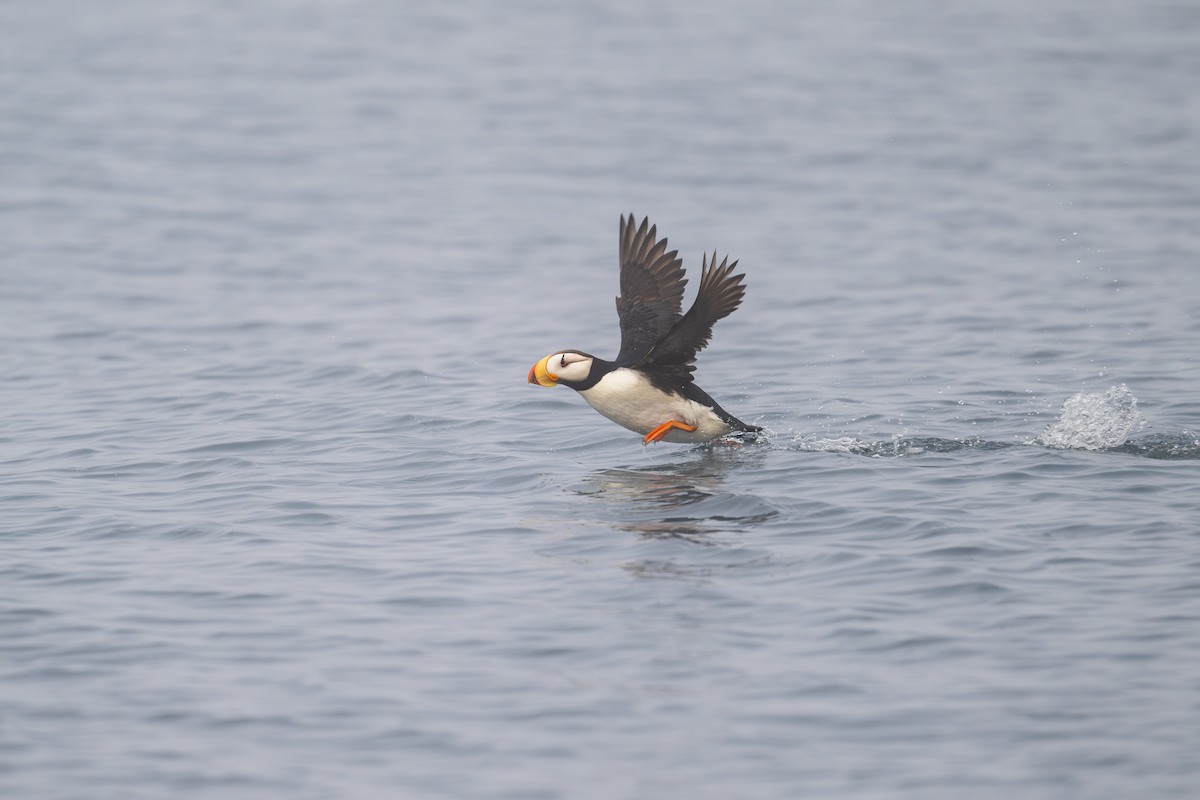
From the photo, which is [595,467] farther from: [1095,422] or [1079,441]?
[1095,422]

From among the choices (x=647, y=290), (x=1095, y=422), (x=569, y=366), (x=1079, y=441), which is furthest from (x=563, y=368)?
(x=1095, y=422)

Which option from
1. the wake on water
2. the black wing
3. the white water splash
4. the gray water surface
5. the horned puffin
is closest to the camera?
the gray water surface

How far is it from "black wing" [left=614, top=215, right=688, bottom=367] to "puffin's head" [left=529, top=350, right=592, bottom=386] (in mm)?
388

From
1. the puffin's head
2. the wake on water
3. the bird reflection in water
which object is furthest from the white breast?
the wake on water

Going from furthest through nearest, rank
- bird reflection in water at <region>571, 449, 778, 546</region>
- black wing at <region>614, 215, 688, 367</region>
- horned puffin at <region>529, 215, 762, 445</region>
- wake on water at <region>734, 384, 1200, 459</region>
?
black wing at <region>614, 215, 688, 367</region>
horned puffin at <region>529, 215, 762, 445</region>
wake on water at <region>734, 384, 1200, 459</region>
bird reflection in water at <region>571, 449, 778, 546</region>

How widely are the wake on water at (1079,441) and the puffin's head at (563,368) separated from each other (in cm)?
148

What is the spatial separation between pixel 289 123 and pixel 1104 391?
65.1ft

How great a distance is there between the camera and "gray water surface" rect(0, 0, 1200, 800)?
20.9 feet

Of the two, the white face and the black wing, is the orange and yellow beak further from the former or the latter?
the black wing

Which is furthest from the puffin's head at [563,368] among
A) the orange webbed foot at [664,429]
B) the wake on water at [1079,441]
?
the wake on water at [1079,441]

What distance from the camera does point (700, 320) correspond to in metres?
9.88

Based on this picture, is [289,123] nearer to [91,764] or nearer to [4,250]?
[4,250]

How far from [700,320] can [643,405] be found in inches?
30.9

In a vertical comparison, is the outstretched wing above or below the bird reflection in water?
above
